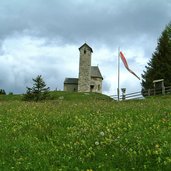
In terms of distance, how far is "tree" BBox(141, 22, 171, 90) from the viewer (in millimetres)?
77500

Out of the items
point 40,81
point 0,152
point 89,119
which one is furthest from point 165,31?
point 0,152

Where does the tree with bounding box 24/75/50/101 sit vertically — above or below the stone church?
below

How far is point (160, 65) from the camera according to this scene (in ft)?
259

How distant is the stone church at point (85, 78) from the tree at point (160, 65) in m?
44.0

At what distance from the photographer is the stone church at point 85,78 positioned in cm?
12669

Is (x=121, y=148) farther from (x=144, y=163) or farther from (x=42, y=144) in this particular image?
(x=42, y=144)

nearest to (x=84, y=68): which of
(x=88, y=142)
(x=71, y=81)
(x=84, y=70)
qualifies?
(x=84, y=70)

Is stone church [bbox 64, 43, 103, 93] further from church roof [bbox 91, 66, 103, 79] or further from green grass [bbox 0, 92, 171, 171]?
green grass [bbox 0, 92, 171, 171]

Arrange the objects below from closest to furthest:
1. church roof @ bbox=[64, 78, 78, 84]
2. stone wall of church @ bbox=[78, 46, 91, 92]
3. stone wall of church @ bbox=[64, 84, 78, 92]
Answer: stone wall of church @ bbox=[78, 46, 91, 92] < stone wall of church @ bbox=[64, 84, 78, 92] < church roof @ bbox=[64, 78, 78, 84]

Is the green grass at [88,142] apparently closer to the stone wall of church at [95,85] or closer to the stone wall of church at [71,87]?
the stone wall of church at [71,87]

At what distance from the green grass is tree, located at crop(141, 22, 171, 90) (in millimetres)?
57725

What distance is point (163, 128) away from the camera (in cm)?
1548

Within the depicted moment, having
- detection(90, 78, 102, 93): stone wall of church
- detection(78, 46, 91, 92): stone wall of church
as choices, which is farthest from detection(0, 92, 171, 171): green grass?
detection(90, 78, 102, 93): stone wall of church

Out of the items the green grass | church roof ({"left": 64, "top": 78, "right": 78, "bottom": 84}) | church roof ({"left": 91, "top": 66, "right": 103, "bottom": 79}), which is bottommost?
the green grass
